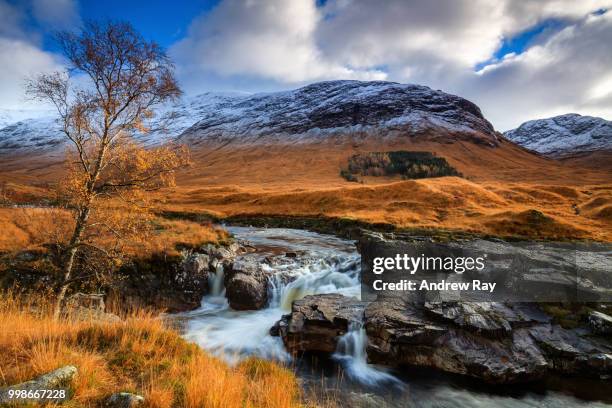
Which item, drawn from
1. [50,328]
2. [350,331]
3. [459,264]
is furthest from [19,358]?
[459,264]

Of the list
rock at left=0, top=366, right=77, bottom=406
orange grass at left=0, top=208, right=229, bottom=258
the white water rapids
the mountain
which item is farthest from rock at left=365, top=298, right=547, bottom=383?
the mountain

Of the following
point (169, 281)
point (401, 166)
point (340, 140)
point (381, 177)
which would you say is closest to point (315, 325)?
point (169, 281)

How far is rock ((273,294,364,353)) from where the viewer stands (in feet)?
38.0

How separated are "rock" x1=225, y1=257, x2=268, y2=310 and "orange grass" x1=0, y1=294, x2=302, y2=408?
749 centimetres

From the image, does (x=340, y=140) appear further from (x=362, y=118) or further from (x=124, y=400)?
(x=124, y=400)

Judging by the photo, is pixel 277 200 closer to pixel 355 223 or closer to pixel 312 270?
pixel 355 223

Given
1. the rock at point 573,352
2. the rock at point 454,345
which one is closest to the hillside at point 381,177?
the rock at point 454,345

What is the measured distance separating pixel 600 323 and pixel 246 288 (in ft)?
44.9

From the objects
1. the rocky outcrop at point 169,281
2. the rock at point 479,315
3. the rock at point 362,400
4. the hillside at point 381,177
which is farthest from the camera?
the hillside at point 381,177

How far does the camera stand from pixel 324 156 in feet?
416

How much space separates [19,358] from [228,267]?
470 inches

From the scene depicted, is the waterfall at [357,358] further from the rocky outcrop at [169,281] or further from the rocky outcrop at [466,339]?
the rocky outcrop at [169,281]

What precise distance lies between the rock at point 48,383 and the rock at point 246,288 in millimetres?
10377

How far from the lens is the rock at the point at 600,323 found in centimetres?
1112
